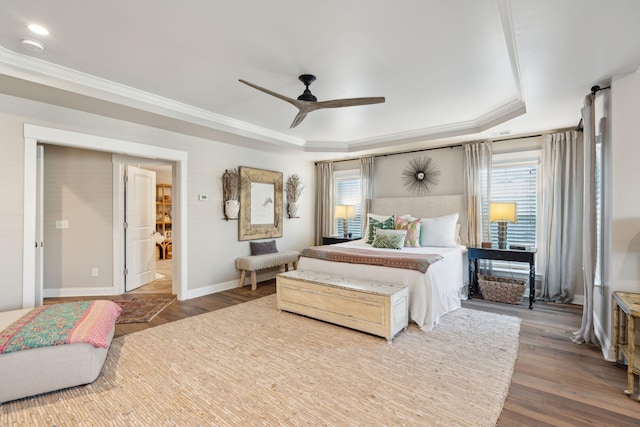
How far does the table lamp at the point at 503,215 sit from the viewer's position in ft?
13.8

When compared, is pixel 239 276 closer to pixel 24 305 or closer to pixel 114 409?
pixel 24 305

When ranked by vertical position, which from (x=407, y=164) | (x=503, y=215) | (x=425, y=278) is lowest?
(x=425, y=278)

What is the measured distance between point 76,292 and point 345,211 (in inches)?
184

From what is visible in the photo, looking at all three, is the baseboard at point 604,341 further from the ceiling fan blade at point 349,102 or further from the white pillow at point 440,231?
the ceiling fan blade at point 349,102

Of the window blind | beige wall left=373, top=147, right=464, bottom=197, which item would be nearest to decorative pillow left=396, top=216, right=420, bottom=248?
beige wall left=373, top=147, right=464, bottom=197

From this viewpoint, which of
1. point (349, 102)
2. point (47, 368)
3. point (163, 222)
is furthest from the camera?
point (163, 222)

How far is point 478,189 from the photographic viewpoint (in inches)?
190

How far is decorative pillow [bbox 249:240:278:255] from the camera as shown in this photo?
5359 millimetres

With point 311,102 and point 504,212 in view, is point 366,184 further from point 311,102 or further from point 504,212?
point 311,102

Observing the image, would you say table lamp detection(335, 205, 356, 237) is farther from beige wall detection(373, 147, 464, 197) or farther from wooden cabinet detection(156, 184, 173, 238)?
wooden cabinet detection(156, 184, 173, 238)

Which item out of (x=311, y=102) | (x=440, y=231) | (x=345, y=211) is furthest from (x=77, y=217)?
(x=440, y=231)

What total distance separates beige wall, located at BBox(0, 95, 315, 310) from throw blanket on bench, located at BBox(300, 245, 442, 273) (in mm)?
1656

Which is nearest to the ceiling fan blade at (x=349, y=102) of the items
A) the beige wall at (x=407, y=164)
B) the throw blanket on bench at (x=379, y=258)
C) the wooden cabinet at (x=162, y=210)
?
the throw blanket on bench at (x=379, y=258)

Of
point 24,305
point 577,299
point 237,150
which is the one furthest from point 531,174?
point 24,305
